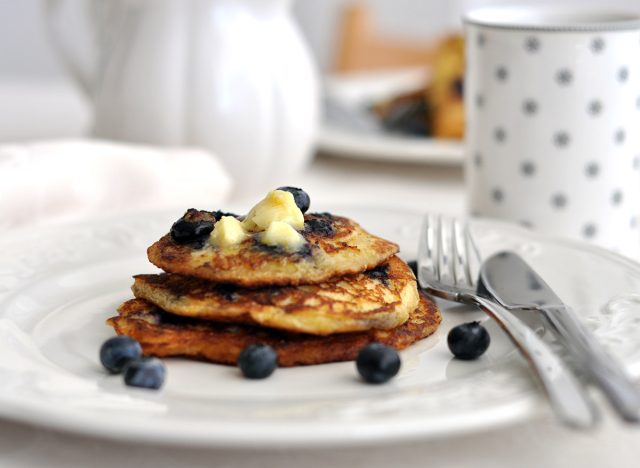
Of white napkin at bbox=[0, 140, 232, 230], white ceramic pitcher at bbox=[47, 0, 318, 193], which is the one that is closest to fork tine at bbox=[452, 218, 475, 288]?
white napkin at bbox=[0, 140, 232, 230]

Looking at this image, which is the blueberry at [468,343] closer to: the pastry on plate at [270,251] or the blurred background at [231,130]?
the pastry on plate at [270,251]

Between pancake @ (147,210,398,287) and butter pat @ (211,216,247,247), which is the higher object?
butter pat @ (211,216,247,247)

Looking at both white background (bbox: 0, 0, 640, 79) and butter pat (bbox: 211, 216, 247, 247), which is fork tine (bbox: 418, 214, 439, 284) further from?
white background (bbox: 0, 0, 640, 79)

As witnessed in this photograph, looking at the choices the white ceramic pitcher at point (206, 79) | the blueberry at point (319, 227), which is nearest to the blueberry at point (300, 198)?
the blueberry at point (319, 227)

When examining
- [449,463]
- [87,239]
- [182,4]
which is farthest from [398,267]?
[182,4]

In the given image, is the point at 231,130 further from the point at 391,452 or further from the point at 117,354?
the point at 391,452

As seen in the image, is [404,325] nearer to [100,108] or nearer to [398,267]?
[398,267]
